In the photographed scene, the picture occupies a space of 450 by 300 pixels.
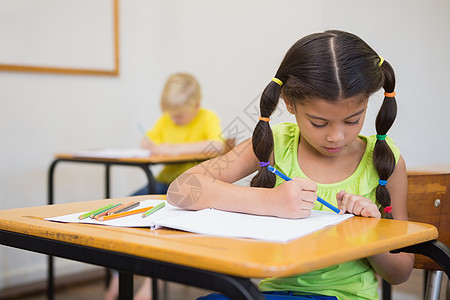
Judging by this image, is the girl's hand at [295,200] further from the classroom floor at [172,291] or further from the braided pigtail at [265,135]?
the classroom floor at [172,291]

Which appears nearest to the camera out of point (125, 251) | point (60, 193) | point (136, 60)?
point (125, 251)

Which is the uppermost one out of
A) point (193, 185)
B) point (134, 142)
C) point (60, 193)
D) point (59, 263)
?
point (193, 185)

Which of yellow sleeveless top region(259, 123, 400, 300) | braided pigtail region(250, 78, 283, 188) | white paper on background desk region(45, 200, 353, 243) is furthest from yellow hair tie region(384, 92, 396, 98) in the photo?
white paper on background desk region(45, 200, 353, 243)

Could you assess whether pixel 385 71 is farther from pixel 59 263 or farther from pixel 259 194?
pixel 59 263

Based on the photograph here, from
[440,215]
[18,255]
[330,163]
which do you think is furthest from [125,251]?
[18,255]

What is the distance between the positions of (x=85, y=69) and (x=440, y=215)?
2.29 m

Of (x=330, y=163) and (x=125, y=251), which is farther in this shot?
(x=330, y=163)

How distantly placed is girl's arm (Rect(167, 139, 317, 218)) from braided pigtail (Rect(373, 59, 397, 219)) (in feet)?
0.82

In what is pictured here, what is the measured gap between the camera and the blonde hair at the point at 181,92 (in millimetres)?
3004

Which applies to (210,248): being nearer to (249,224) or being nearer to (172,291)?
(249,224)

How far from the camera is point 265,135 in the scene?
1250 millimetres

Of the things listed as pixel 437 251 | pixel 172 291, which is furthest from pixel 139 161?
pixel 437 251

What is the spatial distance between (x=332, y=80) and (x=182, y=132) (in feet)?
6.86

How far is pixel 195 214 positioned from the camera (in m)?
1.02
